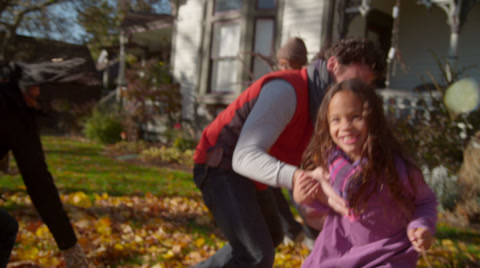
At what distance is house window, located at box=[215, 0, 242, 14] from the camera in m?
13.1

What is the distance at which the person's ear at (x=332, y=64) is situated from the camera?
229 centimetres

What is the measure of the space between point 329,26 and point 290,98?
882 centimetres

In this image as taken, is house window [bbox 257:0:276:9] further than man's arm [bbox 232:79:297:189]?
Yes

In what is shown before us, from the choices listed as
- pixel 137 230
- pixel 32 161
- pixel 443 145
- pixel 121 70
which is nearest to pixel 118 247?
pixel 137 230

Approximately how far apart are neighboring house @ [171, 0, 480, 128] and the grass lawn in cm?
389

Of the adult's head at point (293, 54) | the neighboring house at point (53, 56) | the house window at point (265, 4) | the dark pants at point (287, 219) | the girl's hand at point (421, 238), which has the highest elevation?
the house window at point (265, 4)

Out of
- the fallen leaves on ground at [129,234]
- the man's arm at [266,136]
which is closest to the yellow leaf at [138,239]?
the fallen leaves on ground at [129,234]

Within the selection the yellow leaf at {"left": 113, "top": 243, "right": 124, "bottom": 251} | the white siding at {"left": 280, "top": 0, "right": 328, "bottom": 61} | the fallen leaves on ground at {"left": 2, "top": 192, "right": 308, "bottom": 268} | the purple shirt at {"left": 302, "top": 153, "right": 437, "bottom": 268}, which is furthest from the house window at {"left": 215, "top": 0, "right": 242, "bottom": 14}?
the purple shirt at {"left": 302, "top": 153, "right": 437, "bottom": 268}

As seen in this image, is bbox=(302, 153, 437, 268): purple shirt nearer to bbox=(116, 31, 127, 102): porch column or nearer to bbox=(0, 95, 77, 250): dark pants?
bbox=(0, 95, 77, 250): dark pants

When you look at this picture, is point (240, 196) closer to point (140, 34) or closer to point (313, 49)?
point (313, 49)

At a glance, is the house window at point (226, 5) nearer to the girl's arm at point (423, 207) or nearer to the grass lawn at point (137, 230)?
the grass lawn at point (137, 230)

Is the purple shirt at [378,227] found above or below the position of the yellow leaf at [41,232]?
above

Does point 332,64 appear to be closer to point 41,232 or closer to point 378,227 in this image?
point 378,227

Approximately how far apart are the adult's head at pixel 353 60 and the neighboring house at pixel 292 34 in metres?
6.59
